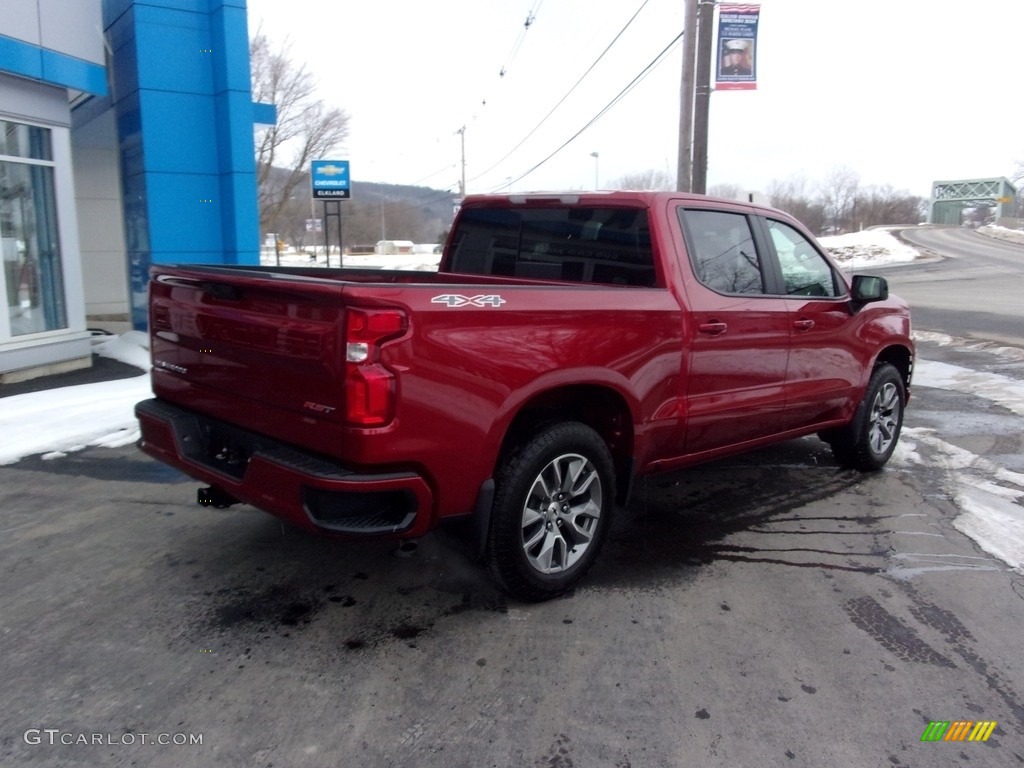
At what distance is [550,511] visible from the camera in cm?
371

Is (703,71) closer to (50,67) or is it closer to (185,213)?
(185,213)

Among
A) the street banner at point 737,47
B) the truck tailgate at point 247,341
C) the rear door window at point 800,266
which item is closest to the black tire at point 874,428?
the rear door window at point 800,266

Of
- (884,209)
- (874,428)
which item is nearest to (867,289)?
(874,428)

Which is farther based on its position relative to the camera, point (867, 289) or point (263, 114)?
point (263, 114)

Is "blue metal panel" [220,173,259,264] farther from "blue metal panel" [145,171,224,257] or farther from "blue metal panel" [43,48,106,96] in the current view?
"blue metal panel" [43,48,106,96]

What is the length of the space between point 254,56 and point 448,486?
33.1 metres

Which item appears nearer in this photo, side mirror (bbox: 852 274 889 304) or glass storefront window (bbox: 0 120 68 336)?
side mirror (bbox: 852 274 889 304)

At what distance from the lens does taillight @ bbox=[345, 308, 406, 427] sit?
291 centimetres

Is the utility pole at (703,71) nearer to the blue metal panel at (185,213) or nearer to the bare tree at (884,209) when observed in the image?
the blue metal panel at (185,213)

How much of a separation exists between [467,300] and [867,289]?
3.41 m

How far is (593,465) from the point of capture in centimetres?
384

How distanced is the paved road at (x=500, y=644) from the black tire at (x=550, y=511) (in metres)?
0.20

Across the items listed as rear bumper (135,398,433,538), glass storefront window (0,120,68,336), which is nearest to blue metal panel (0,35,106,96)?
glass storefront window (0,120,68,336)

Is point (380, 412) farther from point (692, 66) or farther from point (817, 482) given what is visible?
point (692, 66)
